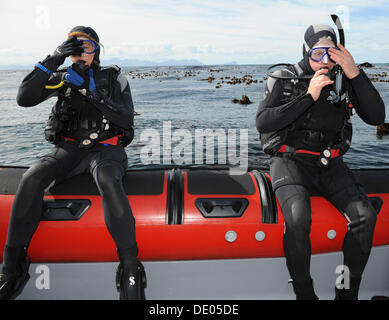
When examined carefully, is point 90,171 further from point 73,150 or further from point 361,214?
point 361,214

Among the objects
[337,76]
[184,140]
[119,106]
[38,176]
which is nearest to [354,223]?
[337,76]

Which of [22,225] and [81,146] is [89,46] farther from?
[22,225]

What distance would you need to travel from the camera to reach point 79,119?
8.92ft

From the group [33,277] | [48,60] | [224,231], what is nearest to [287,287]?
[224,231]

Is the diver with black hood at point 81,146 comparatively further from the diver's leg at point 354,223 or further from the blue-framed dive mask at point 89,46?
the diver's leg at point 354,223

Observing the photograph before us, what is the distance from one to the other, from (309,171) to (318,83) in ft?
2.31

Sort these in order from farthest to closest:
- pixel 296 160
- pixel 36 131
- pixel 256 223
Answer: pixel 36 131, pixel 296 160, pixel 256 223

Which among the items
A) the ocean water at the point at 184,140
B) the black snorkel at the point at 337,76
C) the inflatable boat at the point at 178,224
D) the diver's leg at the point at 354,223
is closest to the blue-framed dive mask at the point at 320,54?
the black snorkel at the point at 337,76

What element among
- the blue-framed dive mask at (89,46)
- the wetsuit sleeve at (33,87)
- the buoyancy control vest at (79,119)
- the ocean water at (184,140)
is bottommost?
the ocean water at (184,140)

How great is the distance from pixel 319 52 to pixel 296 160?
2.93 ft

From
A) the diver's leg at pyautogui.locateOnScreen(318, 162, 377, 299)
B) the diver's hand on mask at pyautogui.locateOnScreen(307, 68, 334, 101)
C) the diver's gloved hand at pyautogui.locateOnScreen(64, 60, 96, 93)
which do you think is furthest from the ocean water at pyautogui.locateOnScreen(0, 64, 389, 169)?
the diver's hand on mask at pyautogui.locateOnScreen(307, 68, 334, 101)

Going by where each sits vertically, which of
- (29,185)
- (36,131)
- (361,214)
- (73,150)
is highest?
(73,150)

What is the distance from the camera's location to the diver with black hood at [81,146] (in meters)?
2.15

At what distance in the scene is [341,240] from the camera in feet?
7.96
